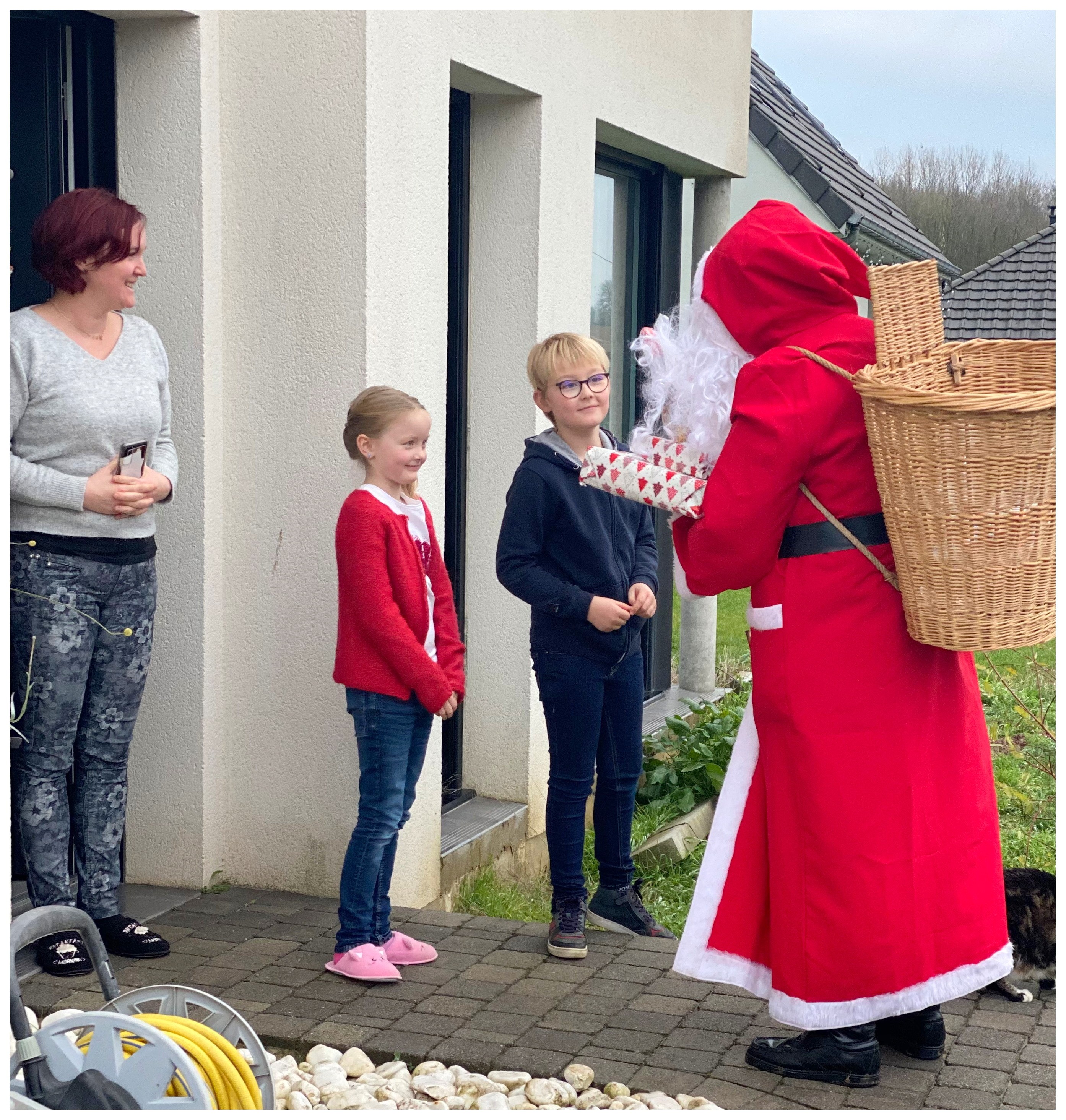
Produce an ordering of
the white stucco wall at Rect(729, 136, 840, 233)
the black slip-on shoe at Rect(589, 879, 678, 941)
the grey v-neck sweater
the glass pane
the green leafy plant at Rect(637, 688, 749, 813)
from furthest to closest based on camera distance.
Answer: the white stucco wall at Rect(729, 136, 840, 233), the glass pane, the green leafy plant at Rect(637, 688, 749, 813), the black slip-on shoe at Rect(589, 879, 678, 941), the grey v-neck sweater

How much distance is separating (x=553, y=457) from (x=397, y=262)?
0.90 metres

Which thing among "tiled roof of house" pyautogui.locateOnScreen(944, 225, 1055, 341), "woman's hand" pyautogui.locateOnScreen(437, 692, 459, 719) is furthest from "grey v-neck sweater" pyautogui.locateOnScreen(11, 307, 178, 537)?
"tiled roof of house" pyautogui.locateOnScreen(944, 225, 1055, 341)

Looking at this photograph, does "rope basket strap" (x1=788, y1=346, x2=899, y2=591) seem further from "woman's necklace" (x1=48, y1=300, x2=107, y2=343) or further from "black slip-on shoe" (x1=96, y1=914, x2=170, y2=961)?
"black slip-on shoe" (x1=96, y1=914, x2=170, y2=961)

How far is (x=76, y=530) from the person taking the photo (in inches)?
157

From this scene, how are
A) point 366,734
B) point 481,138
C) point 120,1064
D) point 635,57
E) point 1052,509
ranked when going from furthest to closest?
point 635,57, point 481,138, point 366,734, point 1052,509, point 120,1064

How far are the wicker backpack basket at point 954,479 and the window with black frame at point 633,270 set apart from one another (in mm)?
4212

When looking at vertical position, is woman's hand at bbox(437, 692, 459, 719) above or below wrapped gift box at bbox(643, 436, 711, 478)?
below

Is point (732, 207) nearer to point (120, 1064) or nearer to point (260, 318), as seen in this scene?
point (260, 318)

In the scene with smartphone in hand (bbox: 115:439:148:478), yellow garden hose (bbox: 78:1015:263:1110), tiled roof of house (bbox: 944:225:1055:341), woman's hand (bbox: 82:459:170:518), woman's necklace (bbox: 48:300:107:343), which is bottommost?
yellow garden hose (bbox: 78:1015:263:1110)

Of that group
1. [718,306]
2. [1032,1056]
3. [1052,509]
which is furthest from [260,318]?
[1032,1056]

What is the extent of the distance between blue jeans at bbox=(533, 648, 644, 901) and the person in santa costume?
1.02 metres

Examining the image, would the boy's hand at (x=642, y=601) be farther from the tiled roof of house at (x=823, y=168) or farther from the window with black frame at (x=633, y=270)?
the tiled roof of house at (x=823, y=168)

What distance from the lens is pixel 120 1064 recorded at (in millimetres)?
2410

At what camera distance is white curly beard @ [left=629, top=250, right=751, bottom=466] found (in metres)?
3.37
